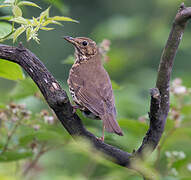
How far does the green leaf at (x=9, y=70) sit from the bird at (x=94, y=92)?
67 cm

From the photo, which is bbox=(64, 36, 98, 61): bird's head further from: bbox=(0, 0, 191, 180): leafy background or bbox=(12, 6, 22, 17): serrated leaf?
bbox=(12, 6, 22, 17): serrated leaf

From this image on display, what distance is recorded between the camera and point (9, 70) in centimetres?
317

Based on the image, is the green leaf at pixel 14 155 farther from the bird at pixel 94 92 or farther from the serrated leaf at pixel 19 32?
the serrated leaf at pixel 19 32

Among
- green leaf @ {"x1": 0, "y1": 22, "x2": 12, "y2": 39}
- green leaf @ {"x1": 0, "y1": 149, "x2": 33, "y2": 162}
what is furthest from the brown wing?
green leaf @ {"x1": 0, "y1": 22, "x2": 12, "y2": 39}

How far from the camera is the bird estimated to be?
3795 mm

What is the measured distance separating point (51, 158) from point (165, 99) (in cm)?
212

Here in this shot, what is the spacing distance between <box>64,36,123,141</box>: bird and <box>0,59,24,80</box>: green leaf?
668 mm

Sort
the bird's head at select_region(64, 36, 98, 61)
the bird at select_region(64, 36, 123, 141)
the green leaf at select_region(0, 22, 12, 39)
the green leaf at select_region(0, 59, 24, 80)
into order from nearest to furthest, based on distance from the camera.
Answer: the green leaf at select_region(0, 22, 12, 39) → the green leaf at select_region(0, 59, 24, 80) → the bird at select_region(64, 36, 123, 141) → the bird's head at select_region(64, 36, 98, 61)

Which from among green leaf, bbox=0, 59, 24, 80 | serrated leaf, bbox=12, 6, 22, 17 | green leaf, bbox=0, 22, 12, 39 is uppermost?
serrated leaf, bbox=12, 6, 22, 17

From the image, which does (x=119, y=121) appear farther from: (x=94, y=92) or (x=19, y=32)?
(x=19, y=32)

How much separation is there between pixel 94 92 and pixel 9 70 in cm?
118

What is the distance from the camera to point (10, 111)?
12.3 feet

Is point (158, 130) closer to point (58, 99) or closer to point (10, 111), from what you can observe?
point (58, 99)

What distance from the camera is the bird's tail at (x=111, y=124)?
11.2ft
